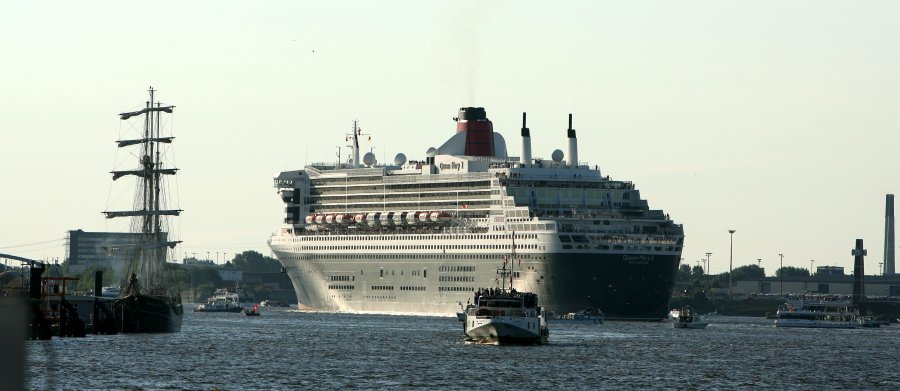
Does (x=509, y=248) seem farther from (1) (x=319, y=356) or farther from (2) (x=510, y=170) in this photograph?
(1) (x=319, y=356)

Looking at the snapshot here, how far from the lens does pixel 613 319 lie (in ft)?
496

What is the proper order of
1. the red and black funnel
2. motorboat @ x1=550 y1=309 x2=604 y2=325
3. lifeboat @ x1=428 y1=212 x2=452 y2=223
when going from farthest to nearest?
1. the red and black funnel
2. lifeboat @ x1=428 y1=212 x2=452 y2=223
3. motorboat @ x1=550 y1=309 x2=604 y2=325

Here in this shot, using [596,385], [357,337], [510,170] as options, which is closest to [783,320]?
[510,170]

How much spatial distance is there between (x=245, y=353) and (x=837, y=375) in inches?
1321

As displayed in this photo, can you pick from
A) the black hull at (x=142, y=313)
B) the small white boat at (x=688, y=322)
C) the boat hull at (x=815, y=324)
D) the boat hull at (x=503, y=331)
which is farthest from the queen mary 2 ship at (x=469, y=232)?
the boat hull at (x=503, y=331)

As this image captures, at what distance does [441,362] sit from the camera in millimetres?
77125

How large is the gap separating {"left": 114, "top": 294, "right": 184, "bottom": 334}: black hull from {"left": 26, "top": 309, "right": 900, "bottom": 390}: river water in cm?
363

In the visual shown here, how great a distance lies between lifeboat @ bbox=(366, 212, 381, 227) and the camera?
561 ft

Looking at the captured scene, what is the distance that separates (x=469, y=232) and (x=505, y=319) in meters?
66.0

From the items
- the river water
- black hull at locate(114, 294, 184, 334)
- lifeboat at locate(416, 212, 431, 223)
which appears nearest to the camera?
the river water

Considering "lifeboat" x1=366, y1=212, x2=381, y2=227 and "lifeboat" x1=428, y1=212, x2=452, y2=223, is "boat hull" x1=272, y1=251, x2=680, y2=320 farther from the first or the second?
"lifeboat" x1=428, y1=212, x2=452, y2=223

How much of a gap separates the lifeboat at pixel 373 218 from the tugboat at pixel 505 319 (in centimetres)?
7490

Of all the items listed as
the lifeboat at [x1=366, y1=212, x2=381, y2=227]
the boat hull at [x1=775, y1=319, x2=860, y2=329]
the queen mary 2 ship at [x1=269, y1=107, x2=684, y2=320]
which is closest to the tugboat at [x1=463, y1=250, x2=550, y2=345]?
the queen mary 2 ship at [x1=269, y1=107, x2=684, y2=320]

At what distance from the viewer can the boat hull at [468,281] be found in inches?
5812
